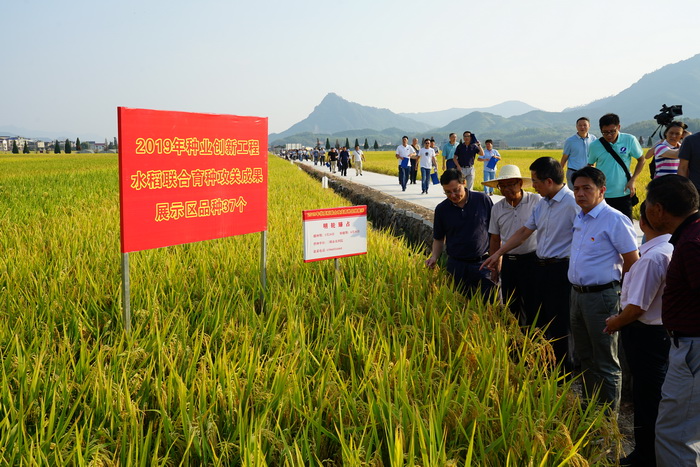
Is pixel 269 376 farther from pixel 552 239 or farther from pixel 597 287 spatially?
pixel 552 239

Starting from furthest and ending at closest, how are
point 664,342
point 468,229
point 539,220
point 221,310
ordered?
point 468,229, point 539,220, point 221,310, point 664,342

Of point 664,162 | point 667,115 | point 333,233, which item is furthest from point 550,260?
point 667,115

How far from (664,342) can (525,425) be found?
1.16 metres

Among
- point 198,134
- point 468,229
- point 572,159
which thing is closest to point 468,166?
point 572,159

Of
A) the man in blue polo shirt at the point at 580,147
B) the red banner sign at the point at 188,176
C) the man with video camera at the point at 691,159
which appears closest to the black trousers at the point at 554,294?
the man with video camera at the point at 691,159

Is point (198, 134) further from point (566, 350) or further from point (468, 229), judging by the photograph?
point (566, 350)

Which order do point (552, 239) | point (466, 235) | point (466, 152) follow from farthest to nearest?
point (466, 152) → point (466, 235) → point (552, 239)

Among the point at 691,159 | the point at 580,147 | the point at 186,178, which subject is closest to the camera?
the point at 186,178

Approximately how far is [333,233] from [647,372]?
2.15 meters

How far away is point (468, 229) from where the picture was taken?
13.0ft

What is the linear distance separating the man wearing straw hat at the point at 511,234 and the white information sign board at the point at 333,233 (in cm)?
108

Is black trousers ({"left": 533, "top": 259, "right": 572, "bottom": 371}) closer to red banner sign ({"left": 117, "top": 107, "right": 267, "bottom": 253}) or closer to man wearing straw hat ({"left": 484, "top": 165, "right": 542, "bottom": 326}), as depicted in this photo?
man wearing straw hat ({"left": 484, "top": 165, "right": 542, "bottom": 326})

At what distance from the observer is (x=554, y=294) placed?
3.39 m

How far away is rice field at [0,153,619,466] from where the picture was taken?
170 cm
